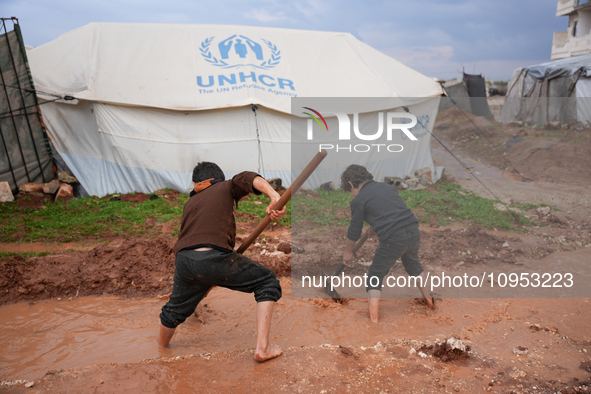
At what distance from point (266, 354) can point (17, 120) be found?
297 inches

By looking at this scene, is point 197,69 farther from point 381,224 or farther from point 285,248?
point 381,224

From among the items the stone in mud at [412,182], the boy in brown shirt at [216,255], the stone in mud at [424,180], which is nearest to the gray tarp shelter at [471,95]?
the stone in mud at [424,180]

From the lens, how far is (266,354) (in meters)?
2.74

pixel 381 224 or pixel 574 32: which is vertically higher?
pixel 574 32

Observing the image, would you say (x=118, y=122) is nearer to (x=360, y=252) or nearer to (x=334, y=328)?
(x=360, y=252)

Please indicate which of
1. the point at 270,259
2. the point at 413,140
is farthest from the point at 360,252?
the point at 413,140

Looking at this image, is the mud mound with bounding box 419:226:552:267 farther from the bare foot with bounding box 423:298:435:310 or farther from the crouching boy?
the crouching boy

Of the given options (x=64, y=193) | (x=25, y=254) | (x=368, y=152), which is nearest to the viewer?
(x=25, y=254)

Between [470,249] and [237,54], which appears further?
[237,54]

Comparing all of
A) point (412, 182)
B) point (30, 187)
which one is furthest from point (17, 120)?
point (412, 182)

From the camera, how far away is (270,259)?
187 inches

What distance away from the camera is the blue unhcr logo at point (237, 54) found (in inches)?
337

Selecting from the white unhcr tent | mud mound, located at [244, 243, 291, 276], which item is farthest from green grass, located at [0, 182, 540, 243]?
mud mound, located at [244, 243, 291, 276]

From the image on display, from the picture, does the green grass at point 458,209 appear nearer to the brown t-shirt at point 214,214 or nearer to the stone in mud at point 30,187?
the brown t-shirt at point 214,214
